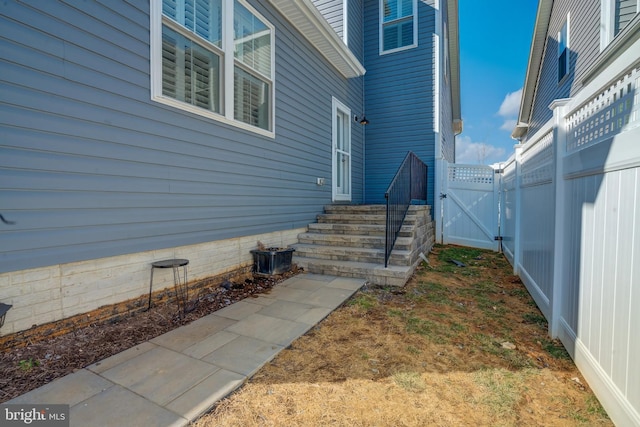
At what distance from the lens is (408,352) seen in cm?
236

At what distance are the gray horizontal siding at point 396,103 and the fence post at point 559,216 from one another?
4.87 meters

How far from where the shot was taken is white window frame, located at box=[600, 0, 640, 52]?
213 inches

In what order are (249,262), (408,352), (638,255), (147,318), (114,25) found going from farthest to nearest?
(249,262)
(147,318)
(114,25)
(408,352)
(638,255)

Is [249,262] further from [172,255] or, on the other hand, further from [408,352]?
[408,352]

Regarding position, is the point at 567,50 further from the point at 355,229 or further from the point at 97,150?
the point at 97,150

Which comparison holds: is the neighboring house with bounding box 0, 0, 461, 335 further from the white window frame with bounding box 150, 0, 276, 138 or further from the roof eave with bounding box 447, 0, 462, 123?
the roof eave with bounding box 447, 0, 462, 123

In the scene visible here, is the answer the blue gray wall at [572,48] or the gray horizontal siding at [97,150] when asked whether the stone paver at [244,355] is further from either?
the blue gray wall at [572,48]

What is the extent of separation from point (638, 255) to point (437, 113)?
6434 millimetres

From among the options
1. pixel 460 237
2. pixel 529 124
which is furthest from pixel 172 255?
pixel 529 124

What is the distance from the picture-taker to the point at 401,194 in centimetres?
500

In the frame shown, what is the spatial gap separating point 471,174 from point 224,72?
5.77 metres

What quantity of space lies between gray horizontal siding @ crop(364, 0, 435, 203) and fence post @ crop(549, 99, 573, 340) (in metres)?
4.87

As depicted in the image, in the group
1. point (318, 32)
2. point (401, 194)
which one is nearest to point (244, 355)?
point (401, 194)

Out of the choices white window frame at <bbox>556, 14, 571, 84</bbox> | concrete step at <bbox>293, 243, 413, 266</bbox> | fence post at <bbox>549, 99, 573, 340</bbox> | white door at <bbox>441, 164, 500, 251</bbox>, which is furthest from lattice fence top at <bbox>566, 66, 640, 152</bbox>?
white window frame at <bbox>556, 14, 571, 84</bbox>
